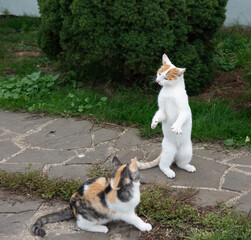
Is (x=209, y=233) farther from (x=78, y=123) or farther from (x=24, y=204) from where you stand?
(x=78, y=123)

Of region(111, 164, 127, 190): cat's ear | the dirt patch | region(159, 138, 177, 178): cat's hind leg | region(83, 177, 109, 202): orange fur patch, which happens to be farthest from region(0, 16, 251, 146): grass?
region(111, 164, 127, 190): cat's ear

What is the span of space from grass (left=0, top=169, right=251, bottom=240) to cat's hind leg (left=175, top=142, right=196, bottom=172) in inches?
14.7

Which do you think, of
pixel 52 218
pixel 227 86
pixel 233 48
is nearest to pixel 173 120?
pixel 52 218

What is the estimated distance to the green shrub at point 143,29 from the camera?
17.1ft

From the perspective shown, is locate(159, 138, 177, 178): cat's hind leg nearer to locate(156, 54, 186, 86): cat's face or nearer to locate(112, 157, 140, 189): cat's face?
locate(156, 54, 186, 86): cat's face

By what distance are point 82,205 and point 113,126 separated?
2230 mm

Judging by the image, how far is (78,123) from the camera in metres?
5.36

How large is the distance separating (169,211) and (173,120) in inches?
35.7

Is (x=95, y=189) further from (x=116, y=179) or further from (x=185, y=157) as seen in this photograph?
(x=185, y=157)

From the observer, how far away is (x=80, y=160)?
440cm

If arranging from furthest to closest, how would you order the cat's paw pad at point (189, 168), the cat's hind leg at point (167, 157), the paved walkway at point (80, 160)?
the cat's paw pad at point (189, 168) < the cat's hind leg at point (167, 157) < the paved walkway at point (80, 160)

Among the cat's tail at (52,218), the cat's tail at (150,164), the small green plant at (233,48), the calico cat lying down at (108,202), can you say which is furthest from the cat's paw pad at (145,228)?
the small green plant at (233,48)

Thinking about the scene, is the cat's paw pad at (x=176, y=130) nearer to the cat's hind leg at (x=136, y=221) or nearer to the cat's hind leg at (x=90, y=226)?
the cat's hind leg at (x=136, y=221)

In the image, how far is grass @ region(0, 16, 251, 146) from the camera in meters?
4.98
